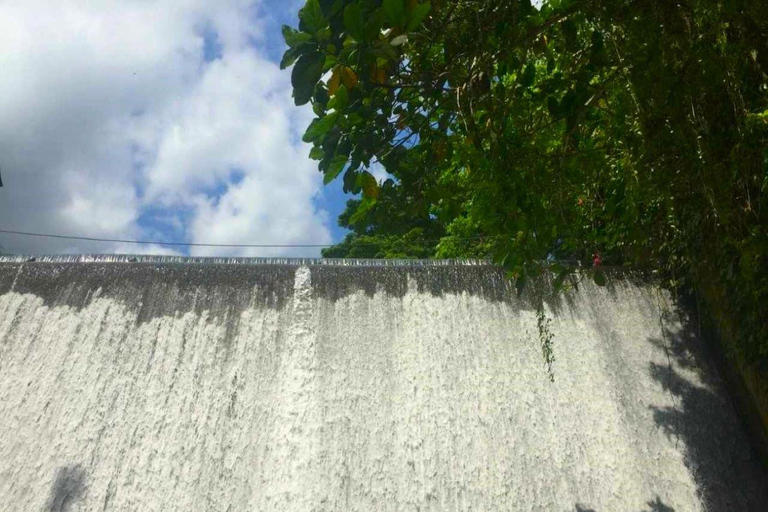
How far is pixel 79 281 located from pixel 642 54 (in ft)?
25.5

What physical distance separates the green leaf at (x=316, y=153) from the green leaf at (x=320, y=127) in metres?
0.16

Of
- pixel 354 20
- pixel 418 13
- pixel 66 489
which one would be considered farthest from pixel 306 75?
pixel 66 489

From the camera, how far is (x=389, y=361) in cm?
723

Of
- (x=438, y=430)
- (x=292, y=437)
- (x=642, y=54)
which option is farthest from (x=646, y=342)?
(x=642, y=54)

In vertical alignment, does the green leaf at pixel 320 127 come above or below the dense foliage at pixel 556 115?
below

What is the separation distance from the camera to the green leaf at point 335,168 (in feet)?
6.86

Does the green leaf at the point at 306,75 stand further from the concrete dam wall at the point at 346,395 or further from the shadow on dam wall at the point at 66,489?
the shadow on dam wall at the point at 66,489

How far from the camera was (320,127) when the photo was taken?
188 cm

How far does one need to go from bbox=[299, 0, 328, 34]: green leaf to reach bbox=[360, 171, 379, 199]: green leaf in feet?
2.08

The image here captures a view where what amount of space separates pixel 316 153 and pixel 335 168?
0.12 m

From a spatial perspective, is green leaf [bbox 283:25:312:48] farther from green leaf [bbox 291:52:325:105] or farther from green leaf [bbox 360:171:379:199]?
green leaf [bbox 360:171:379:199]

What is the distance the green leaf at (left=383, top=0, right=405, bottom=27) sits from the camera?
159cm

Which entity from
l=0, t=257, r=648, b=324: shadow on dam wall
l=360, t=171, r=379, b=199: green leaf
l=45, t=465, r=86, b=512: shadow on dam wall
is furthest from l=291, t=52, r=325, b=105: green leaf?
l=0, t=257, r=648, b=324: shadow on dam wall

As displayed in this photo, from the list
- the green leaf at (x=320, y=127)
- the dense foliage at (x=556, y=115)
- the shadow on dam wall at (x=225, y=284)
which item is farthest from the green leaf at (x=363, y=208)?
the shadow on dam wall at (x=225, y=284)
